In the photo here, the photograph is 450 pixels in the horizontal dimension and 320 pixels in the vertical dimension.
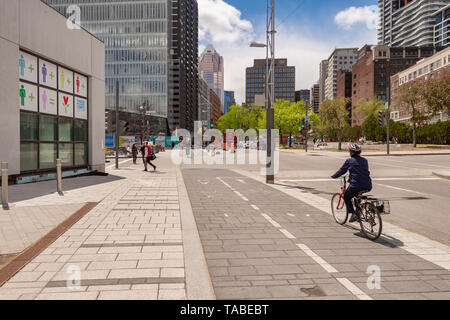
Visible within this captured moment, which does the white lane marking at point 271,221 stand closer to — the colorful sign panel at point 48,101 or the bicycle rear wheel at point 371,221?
the bicycle rear wheel at point 371,221

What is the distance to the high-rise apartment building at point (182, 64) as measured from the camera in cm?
11184

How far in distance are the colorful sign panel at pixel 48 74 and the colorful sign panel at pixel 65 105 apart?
658mm

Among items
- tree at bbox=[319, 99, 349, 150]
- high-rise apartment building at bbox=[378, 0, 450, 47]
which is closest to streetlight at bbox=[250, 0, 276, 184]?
tree at bbox=[319, 99, 349, 150]

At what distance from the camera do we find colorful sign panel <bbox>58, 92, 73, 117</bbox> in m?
14.9

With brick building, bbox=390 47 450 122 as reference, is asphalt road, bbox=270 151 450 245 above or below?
below

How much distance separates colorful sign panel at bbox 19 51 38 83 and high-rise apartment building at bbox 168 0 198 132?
93846 mm

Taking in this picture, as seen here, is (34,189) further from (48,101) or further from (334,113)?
(334,113)

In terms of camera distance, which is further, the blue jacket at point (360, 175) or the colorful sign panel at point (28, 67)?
the colorful sign panel at point (28, 67)

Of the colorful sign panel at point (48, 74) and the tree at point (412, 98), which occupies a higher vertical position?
the tree at point (412, 98)

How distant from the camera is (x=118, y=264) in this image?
14.8ft

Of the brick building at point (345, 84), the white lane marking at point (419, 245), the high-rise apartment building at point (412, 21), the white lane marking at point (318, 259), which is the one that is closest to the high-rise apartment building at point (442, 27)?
the high-rise apartment building at point (412, 21)

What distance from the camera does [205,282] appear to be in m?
3.89

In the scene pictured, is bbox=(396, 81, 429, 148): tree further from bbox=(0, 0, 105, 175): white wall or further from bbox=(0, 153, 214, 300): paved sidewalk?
bbox=(0, 153, 214, 300): paved sidewalk
